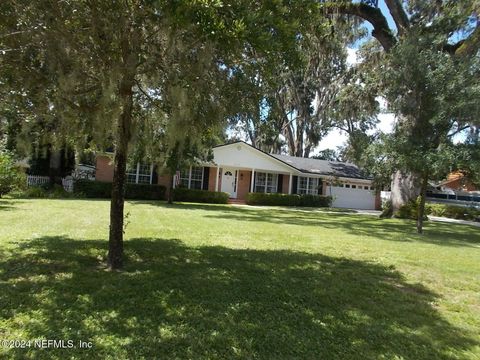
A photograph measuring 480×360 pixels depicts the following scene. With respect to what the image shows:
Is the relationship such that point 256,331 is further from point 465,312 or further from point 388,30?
point 388,30

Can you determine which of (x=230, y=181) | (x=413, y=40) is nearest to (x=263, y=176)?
(x=230, y=181)

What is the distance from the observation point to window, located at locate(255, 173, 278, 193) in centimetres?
2951

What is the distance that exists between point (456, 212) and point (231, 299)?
25.1 metres

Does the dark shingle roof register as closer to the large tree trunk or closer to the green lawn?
the large tree trunk

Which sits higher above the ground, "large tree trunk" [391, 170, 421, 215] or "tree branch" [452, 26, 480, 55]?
"tree branch" [452, 26, 480, 55]

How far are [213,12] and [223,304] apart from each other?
3.21m

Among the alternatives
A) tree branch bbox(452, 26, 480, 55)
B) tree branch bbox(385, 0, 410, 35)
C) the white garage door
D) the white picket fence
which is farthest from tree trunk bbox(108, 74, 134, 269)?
the white garage door

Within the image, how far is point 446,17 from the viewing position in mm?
14375

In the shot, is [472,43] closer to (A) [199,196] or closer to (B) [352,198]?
(A) [199,196]

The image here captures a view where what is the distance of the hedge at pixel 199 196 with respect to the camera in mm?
24578

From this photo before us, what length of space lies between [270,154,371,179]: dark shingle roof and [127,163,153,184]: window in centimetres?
989

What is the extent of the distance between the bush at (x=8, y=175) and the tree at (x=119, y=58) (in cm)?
1325

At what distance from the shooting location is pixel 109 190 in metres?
22.4

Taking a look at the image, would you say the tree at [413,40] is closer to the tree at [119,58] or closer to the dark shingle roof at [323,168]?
the tree at [119,58]
